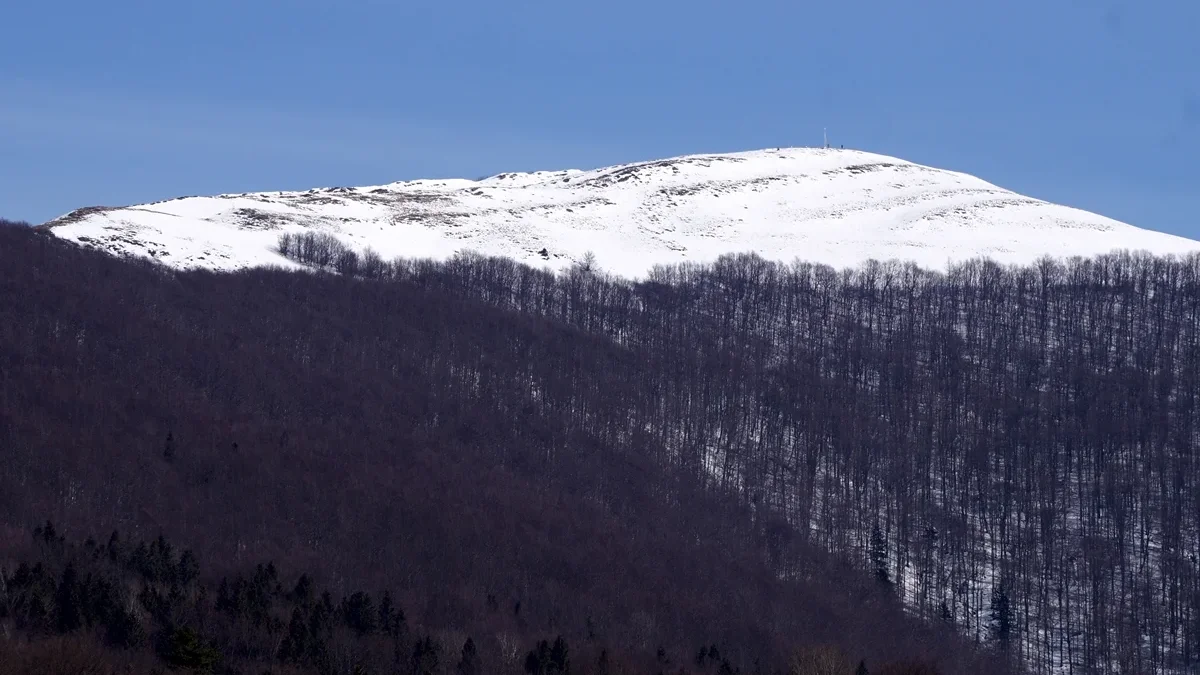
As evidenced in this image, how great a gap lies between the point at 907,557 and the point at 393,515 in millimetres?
44587

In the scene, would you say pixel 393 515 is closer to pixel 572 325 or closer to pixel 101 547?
pixel 101 547

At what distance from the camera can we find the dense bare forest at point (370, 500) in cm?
6488

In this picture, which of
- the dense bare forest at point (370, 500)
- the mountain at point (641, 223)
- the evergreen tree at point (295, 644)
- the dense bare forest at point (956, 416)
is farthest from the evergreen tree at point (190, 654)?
the mountain at point (641, 223)

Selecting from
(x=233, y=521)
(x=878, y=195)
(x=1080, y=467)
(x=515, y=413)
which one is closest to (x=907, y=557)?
(x=1080, y=467)

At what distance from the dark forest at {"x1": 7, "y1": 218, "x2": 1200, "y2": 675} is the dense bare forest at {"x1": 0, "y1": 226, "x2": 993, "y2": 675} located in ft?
1.01

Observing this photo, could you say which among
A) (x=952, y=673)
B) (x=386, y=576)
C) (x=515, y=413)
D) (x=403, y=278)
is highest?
(x=403, y=278)

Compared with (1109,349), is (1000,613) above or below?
below

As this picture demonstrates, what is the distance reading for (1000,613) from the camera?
101 metres

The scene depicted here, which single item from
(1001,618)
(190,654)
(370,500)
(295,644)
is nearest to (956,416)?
(1001,618)

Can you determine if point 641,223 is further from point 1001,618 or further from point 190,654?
point 190,654

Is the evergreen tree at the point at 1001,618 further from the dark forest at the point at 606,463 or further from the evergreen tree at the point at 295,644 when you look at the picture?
the evergreen tree at the point at 295,644

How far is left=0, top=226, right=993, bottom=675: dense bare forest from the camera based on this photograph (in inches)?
2554

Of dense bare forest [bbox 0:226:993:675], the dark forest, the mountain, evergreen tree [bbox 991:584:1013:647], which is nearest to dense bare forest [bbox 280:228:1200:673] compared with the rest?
evergreen tree [bbox 991:584:1013:647]

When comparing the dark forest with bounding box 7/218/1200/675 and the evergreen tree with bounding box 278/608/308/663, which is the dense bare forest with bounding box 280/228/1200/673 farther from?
the evergreen tree with bounding box 278/608/308/663
